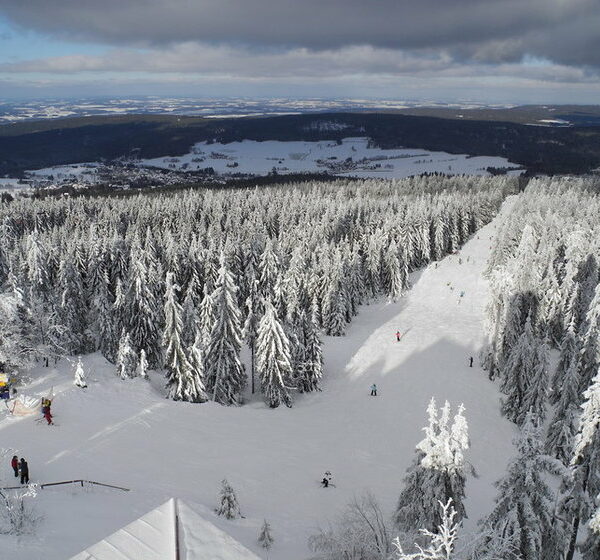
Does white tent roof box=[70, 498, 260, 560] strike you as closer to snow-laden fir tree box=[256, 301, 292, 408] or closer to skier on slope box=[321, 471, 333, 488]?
skier on slope box=[321, 471, 333, 488]

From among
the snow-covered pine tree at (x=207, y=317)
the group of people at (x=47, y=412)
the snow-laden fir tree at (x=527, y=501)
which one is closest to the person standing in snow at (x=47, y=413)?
the group of people at (x=47, y=412)

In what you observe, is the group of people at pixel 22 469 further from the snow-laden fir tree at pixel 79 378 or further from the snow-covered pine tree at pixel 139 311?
the snow-covered pine tree at pixel 139 311

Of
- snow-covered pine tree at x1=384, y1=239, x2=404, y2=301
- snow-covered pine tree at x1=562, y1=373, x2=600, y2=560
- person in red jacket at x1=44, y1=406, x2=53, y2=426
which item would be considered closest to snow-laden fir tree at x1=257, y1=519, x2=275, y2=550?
snow-covered pine tree at x1=562, y1=373, x2=600, y2=560

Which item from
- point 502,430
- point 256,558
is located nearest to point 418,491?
point 256,558

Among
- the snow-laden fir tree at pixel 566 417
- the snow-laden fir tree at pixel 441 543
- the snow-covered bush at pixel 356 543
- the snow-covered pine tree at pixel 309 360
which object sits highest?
the snow-laden fir tree at pixel 441 543

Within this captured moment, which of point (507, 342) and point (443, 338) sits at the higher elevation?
point (507, 342)

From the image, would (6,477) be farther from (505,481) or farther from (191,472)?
(505,481)
